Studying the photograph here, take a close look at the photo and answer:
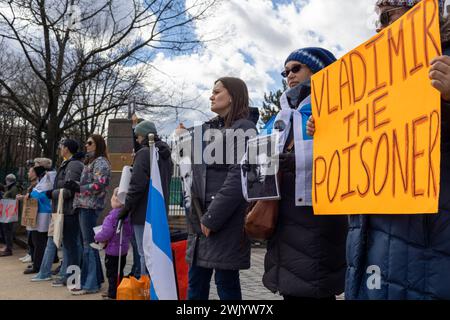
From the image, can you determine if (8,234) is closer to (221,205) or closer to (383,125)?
(221,205)

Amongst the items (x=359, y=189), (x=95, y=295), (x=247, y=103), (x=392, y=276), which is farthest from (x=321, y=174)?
(x=95, y=295)

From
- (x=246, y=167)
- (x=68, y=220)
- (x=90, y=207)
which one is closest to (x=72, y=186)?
(x=90, y=207)

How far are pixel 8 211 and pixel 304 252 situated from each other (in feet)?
29.6

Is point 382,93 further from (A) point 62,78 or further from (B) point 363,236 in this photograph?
(A) point 62,78

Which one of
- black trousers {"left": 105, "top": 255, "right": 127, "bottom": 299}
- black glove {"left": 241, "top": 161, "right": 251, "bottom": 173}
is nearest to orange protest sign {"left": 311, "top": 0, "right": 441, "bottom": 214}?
black glove {"left": 241, "top": 161, "right": 251, "bottom": 173}

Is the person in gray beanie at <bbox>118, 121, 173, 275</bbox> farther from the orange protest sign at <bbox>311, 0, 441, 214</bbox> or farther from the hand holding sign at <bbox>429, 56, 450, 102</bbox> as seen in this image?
the hand holding sign at <bbox>429, 56, 450, 102</bbox>

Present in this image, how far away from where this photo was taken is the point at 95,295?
598 centimetres

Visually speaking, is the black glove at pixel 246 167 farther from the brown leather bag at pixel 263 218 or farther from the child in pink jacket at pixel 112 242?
the child in pink jacket at pixel 112 242

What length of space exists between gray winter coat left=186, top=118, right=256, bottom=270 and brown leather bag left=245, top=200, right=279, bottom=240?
0.65m

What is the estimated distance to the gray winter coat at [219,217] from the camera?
10.9 ft

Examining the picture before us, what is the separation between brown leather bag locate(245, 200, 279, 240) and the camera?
2.64 m

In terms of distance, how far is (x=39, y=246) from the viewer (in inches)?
300
